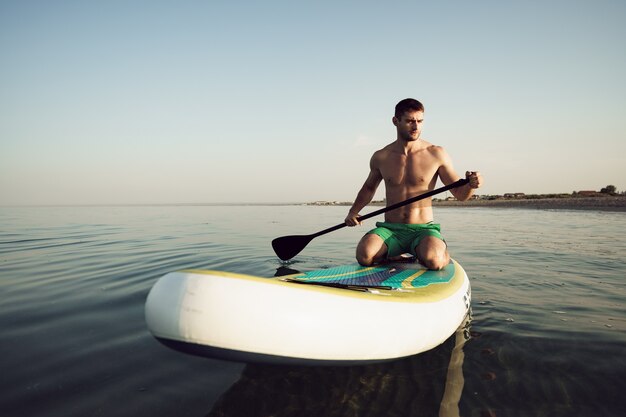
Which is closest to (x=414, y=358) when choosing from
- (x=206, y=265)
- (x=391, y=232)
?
(x=391, y=232)

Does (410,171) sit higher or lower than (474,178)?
higher

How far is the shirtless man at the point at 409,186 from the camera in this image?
3916 millimetres

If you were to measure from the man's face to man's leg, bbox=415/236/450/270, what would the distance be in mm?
1210

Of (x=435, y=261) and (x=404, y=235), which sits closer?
(x=435, y=261)

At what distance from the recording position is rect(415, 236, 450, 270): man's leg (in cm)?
358

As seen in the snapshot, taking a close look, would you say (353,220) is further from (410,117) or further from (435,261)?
(410,117)

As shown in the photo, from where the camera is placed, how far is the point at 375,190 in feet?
15.5

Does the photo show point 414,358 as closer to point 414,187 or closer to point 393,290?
point 393,290

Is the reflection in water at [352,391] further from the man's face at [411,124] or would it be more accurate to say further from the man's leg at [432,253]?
the man's face at [411,124]

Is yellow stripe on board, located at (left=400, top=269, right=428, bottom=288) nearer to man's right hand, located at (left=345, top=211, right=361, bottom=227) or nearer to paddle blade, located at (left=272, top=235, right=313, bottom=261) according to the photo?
man's right hand, located at (left=345, top=211, right=361, bottom=227)

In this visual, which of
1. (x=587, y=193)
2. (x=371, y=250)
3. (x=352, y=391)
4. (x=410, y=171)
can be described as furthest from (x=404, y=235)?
(x=587, y=193)

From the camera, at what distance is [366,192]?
466 centimetres

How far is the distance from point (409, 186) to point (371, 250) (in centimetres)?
92

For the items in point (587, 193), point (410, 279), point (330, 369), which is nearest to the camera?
point (330, 369)
